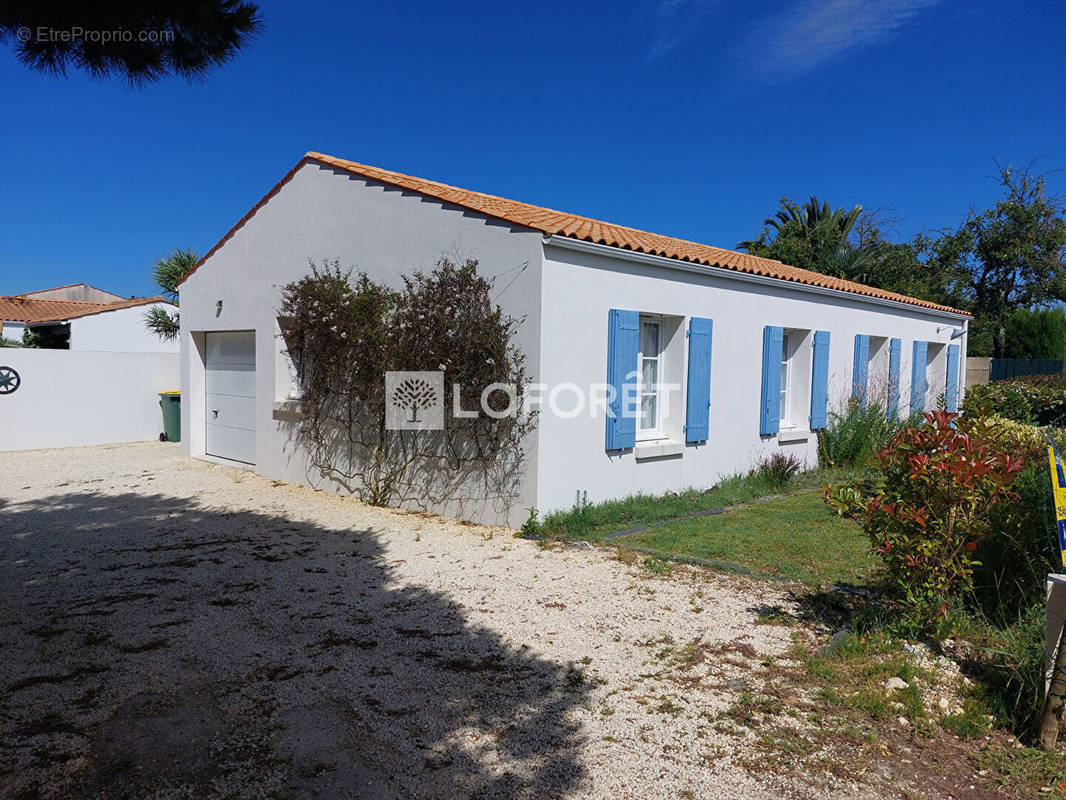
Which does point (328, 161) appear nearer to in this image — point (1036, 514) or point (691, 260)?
point (691, 260)

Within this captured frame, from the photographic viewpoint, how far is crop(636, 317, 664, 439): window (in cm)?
880

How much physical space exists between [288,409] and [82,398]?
7.20 m

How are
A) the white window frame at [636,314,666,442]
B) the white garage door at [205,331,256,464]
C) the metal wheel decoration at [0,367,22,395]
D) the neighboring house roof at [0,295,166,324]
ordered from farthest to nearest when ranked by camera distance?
the neighboring house roof at [0,295,166,324], the metal wheel decoration at [0,367,22,395], the white garage door at [205,331,256,464], the white window frame at [636,314,666,442]

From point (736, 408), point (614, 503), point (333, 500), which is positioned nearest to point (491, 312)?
point (614, 503)

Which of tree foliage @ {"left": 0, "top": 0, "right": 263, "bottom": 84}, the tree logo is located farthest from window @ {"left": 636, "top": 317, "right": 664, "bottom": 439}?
tree foliage @ {"left": 0, "top": 0, "right": 263, "bottom": 84}

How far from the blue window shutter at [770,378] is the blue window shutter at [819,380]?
955 mm

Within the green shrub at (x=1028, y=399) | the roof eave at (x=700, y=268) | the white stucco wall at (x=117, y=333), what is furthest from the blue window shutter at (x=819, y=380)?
the white stucco wall at (x=117, y=333)

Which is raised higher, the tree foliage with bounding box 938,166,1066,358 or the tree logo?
the tree foliage with bounding box 938,166,1066,358

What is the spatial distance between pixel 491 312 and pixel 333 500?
11.8ft

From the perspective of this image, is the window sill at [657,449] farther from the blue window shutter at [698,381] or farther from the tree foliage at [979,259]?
the tree foliage at [979,259]

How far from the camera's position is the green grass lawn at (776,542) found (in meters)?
5.86

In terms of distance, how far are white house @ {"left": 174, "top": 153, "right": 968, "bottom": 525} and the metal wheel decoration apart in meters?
3.86

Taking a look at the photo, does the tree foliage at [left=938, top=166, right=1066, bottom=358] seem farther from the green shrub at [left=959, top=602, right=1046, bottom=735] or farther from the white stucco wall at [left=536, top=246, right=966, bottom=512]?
the green shrub at [left=959, top=602, right=1046, bottom=735]

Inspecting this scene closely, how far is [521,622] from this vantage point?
479cm
